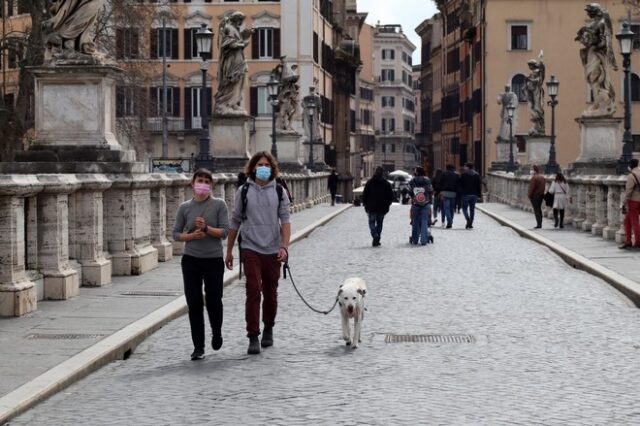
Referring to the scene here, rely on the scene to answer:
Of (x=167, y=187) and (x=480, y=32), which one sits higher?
(x=480, y=32)

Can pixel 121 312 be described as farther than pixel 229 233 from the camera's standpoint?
Yes

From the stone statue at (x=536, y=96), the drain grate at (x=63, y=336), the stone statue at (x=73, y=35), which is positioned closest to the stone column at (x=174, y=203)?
the stone statue at (x=73, y=35)

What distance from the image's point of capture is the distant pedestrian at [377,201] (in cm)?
3097

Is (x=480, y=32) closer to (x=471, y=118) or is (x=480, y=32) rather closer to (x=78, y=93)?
(x=471, y=118)

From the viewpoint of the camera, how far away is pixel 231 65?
1489 inches

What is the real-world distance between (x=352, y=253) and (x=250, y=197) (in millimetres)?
15083

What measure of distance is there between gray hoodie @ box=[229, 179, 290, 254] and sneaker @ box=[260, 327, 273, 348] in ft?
2.51

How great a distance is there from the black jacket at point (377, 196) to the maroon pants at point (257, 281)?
17.6 metres

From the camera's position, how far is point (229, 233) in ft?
43.9

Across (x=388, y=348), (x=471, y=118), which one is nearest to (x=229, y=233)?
(x=388, y=348)

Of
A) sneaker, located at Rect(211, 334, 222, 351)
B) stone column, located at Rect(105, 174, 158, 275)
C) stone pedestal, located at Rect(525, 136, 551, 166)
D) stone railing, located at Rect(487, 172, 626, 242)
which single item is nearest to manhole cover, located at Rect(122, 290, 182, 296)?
stone column, located at Rect(105, 174, 158, 275)

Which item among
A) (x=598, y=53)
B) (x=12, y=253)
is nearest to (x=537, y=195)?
(x=598, y=53)

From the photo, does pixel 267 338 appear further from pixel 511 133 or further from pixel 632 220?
pixel 511 133

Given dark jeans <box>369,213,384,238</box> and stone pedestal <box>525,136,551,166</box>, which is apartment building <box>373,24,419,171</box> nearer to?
stone pedestal <box>525,136,551,166</box>
